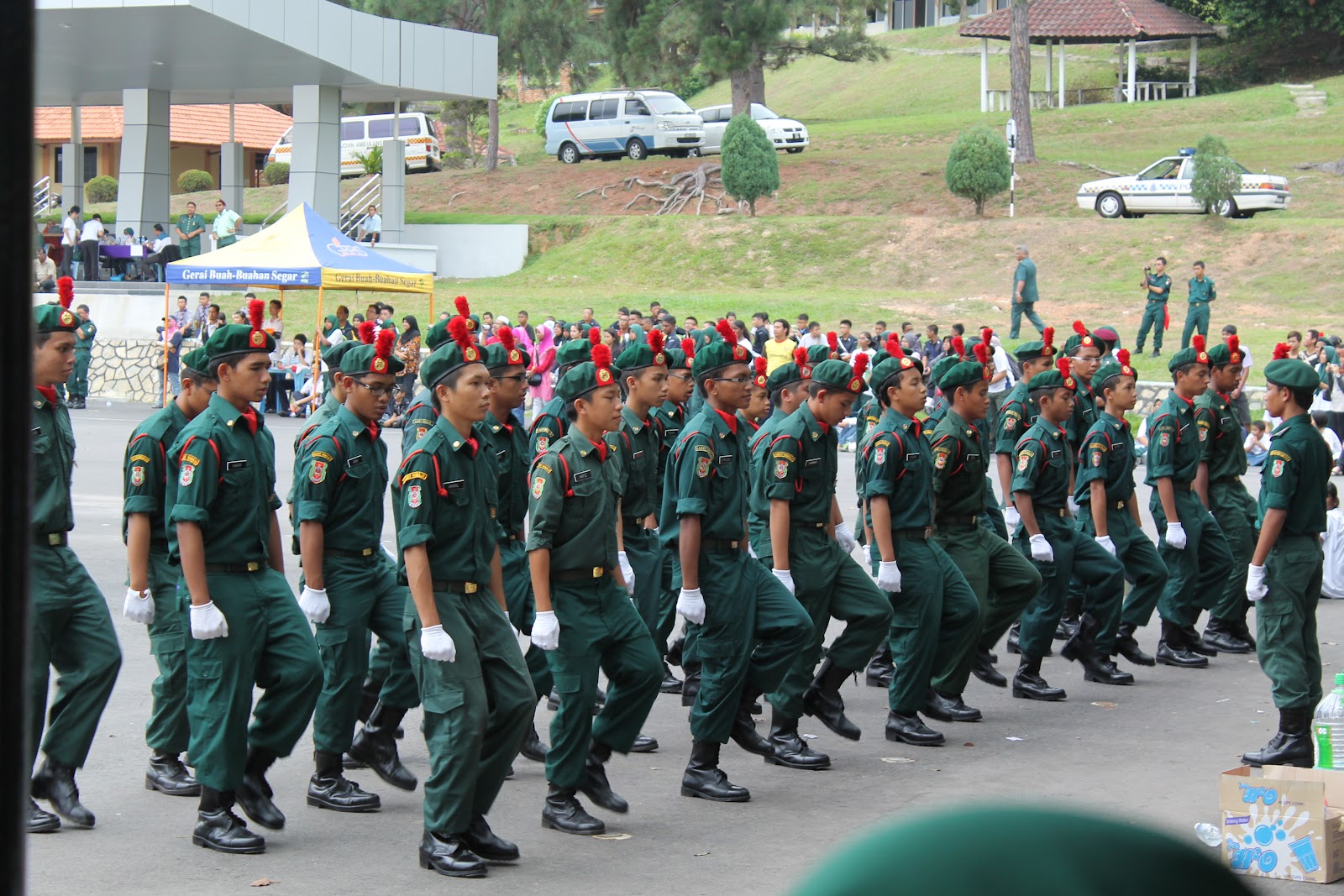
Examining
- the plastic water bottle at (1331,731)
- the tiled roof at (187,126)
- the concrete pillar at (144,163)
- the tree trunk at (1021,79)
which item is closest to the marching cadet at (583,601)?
the plastic water bottle at (1331,731)

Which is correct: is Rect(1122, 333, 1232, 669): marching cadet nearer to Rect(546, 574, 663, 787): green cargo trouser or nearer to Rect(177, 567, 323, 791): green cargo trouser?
Rect(546, 574, 663, 787): green cargo trouser

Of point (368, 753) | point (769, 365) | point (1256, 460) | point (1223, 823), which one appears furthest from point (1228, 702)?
point (769, 365)

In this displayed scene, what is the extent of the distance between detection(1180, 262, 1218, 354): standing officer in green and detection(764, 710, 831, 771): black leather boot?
1786 centimetres

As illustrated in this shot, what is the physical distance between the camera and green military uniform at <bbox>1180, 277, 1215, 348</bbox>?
24.1 metres

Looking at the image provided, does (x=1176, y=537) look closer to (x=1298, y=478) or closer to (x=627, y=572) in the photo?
(x=1298, y=478)

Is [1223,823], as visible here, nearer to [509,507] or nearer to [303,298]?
[509,507]

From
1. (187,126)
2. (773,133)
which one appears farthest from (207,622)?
(187,126)

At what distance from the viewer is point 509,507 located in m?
8.34

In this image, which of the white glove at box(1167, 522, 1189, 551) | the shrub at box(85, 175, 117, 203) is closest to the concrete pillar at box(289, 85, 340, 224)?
the shrub at box(85, 175, 117, 203)

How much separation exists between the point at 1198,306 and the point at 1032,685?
1663 centimetres

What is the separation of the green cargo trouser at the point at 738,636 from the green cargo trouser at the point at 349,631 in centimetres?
142

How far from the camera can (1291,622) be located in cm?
746

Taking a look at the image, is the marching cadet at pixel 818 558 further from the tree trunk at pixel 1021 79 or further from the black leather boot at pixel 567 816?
the tree trunk at pixel 1021 79

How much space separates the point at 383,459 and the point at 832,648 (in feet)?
8.68
